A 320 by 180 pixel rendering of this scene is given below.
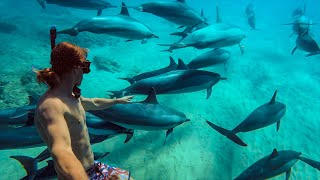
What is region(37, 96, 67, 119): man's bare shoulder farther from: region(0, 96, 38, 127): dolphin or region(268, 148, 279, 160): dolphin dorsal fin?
region(268, 148, 279, 160): dolphin dorsal fin

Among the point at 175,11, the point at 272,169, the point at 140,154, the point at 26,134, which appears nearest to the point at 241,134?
the point at 272,169

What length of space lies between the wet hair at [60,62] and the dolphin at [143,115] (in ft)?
5.28

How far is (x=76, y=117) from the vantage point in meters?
2.00

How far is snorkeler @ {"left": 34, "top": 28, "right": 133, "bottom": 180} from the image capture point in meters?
1.44

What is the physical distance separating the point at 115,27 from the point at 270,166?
333 cm

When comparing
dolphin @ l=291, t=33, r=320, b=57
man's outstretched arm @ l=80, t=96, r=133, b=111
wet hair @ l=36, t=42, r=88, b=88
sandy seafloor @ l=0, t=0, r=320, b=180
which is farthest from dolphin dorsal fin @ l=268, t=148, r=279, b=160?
dolphin @ l=291, t=33, r=320, b=57

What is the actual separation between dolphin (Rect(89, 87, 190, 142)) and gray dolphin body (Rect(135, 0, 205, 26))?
84.1 inches

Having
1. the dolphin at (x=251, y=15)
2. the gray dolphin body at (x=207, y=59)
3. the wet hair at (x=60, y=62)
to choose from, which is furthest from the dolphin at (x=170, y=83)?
the dolphin at (x=251, y=15)

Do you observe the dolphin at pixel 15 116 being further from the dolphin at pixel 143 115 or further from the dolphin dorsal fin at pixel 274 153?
the dolphin dorsal fin at pixel 274 153

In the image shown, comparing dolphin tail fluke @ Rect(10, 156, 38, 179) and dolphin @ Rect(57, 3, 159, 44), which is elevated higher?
dolphin @ Rect(57, 3, 159, 44)

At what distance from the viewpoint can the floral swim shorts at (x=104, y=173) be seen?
2262mm

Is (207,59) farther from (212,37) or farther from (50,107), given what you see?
(50,107)

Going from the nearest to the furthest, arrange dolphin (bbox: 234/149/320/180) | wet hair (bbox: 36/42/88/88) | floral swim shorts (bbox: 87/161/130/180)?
1. wet hair (bbox: 36/42/88/88)
2. floral swim shorts (bbox: 87/161/130/180)
3. dolphin (bbox: 234/149/320/180)

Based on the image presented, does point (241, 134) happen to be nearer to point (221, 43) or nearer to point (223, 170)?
point (223, 170)
